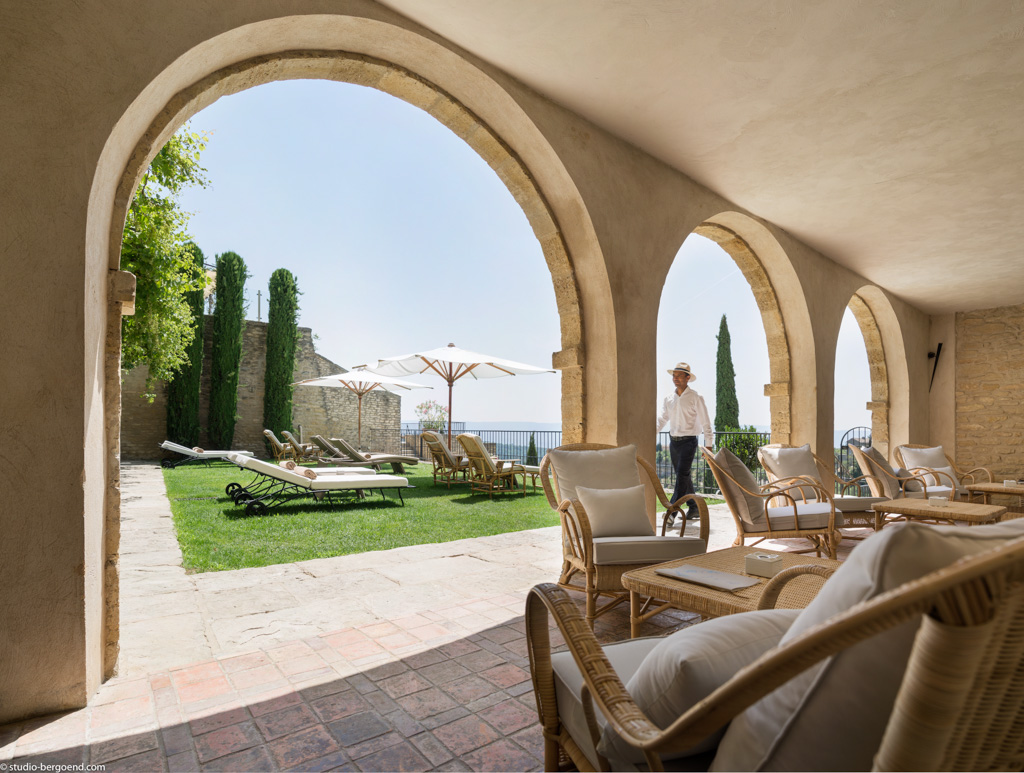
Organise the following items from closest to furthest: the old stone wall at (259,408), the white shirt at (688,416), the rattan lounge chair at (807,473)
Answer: the rattan lounge chair at (807,473), the white shirt at (688,416), the old stone wall at (259,408)

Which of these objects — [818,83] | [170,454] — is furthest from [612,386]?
[170,454]

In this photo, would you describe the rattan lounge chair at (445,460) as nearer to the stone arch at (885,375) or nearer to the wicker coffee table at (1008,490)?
the wicker coffee table at (1008,490)

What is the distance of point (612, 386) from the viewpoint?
Result: 12.9 ft

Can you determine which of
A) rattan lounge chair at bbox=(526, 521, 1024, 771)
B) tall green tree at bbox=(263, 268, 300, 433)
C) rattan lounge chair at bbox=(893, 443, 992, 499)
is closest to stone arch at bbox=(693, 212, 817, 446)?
rattan lounge chair at bbox=(893, 443, 992, 499)

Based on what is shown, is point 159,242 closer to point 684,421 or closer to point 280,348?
point 684,421

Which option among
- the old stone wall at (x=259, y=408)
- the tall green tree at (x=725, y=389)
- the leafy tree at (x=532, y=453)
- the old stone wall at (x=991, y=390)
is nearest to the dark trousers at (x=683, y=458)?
the leafy tree at (x=532, y=453)

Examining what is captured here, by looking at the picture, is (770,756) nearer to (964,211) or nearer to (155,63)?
(155,63)

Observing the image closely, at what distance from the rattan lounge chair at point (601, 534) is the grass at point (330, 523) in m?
1.73

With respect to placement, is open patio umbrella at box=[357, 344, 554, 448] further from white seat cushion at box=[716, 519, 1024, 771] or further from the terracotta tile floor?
white seat cushion at box=[716, 519, 1024, 771]

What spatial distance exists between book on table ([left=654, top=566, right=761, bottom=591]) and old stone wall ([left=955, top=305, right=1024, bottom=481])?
9.31 metres

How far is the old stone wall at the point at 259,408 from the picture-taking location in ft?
43.6

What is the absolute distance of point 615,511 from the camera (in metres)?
3.04

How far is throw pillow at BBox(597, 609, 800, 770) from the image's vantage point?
90 cm

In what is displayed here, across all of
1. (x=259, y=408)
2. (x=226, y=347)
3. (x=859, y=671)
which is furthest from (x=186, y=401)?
(x=859, y=671)
